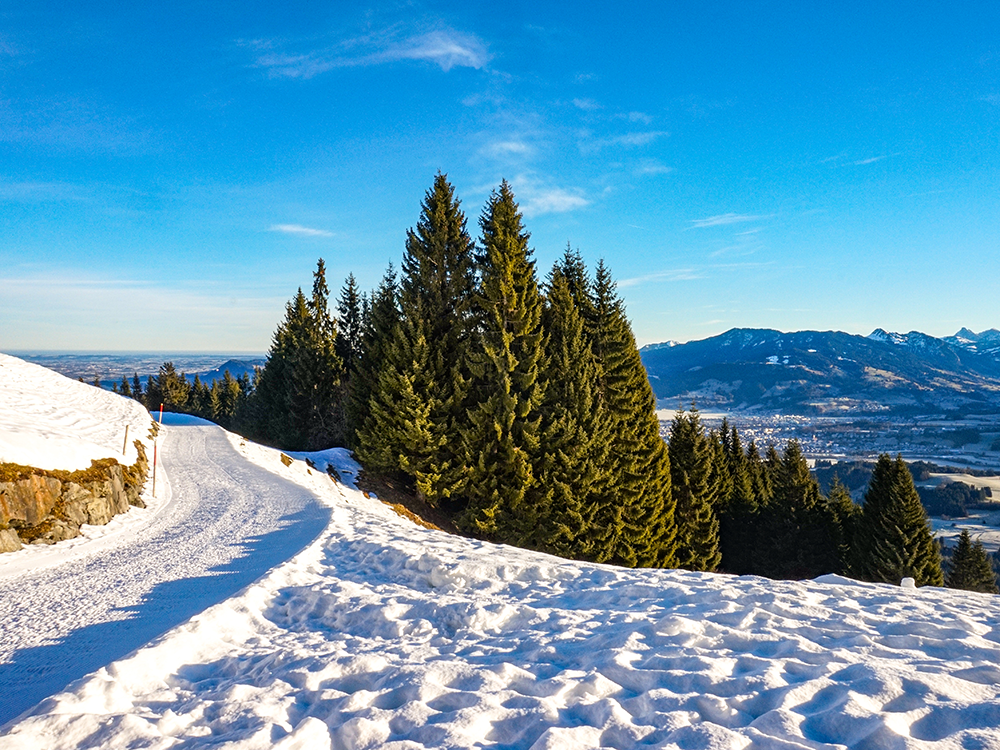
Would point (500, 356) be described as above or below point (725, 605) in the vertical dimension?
above

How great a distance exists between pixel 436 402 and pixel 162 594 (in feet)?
43.6

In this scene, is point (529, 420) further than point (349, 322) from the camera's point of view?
No

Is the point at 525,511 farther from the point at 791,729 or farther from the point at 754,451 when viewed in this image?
the point at 754,451

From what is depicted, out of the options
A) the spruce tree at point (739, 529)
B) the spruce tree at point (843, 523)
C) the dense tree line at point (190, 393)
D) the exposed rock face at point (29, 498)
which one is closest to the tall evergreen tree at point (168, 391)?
the dense tree line at point (190, 393)

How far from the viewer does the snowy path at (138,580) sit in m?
5.11

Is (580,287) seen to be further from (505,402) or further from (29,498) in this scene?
(29,498)

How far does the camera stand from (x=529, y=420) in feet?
65.0

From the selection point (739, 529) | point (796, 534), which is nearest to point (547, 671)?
point (739, 529)

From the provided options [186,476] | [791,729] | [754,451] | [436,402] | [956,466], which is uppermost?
[436,402]

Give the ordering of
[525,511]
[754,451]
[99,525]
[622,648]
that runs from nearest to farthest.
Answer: [622,648] → [99,525] → [525,511] → [754,451]

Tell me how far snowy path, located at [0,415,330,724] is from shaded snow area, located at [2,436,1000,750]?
87cm

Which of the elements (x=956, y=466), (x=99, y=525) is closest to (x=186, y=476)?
(x=99, y=525)

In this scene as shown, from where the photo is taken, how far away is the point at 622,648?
494cm

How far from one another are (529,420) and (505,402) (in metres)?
1.45
